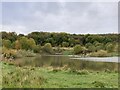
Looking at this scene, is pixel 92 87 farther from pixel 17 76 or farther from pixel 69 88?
pixel 17 76

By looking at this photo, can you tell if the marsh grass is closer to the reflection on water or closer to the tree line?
the reflection on water

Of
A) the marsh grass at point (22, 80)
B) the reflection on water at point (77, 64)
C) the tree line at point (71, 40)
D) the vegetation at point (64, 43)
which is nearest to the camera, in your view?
the marsh grass at point (22, 80)

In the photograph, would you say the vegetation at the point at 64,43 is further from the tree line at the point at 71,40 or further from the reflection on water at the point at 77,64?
the reflection on water at the point at 77,64

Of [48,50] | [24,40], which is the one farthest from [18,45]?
[48,50]

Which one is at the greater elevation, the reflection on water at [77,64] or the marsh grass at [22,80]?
the marsh grass at [22,80]

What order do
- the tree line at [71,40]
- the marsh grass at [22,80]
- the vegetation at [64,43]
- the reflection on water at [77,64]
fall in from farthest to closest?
the tree line at [71,40]
the vegetation at [64,43]
the reflection on water at [77,64]
the marsh grass at [22,80]

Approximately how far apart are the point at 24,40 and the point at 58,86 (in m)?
57.1

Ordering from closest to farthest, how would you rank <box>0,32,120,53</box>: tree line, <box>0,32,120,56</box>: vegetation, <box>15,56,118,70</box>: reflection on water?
<box>15,56,118,70</box>: reflection on water < <box>0,32,120,56</box>: vegetation < <box>0,32,120,53</box>: tree line

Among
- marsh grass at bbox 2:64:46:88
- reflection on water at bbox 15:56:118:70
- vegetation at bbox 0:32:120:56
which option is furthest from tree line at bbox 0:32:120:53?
marsh grass at bbox 2:64:46:88

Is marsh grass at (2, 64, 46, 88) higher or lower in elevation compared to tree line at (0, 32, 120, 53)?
lower

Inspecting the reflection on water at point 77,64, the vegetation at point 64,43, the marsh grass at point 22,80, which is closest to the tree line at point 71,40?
the vegetation at point 64,43

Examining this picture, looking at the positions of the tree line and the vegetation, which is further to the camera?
the tree line

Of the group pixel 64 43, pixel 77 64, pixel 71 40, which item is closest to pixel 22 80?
pixel 77 64

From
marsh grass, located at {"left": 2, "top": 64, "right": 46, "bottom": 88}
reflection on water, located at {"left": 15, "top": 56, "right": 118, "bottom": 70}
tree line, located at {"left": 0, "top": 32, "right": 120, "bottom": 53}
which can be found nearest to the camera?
marsh grass, located at {"left": 2, "top": 64, "right": 46, "bottom": 88}
